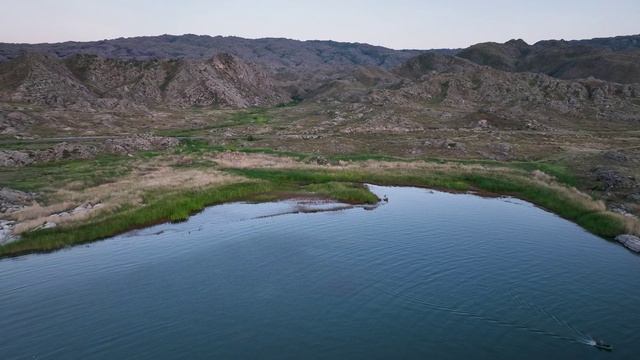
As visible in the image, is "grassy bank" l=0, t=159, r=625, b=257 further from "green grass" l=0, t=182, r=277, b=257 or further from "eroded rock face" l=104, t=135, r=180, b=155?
"eroded rock face" l=104, t=135, r=180, b=155

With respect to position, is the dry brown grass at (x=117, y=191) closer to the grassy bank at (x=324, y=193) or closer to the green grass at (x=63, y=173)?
the grassy bank at (x=324, y=193)

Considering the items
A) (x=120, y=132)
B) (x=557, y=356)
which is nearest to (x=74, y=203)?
(x=557, y=356)

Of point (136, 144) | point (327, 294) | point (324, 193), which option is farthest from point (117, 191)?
point (136, 144)

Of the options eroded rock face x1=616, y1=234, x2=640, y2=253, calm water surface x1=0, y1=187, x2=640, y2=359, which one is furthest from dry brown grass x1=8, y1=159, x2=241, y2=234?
eroded rock face x1=616, y1=234, x2=640, y2=253

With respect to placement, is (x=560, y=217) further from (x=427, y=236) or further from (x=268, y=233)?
(x=268, y=233)

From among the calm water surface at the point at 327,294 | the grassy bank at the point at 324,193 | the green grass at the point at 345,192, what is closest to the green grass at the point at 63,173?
the grassy bank at the point at 324,193

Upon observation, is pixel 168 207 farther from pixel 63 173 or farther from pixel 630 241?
pixel 630 241
